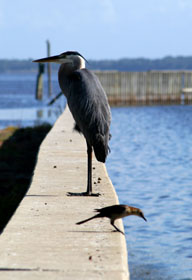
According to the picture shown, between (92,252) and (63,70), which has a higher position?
(63,70)

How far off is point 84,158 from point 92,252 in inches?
209

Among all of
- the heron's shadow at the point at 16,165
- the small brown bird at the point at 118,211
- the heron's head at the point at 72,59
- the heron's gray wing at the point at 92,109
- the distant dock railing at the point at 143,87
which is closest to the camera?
the small brown bird at the point at 118,211

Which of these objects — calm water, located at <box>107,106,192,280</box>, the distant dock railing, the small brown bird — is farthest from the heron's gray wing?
the distant dock railing

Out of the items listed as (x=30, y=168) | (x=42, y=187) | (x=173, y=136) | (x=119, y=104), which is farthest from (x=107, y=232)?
(x=119, y=104)

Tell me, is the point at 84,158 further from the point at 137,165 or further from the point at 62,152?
the point at 137,165

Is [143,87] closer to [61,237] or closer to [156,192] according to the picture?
[156,192]

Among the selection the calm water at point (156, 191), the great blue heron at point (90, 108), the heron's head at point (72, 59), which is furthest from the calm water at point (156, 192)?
the heron's head at point (72, 59)

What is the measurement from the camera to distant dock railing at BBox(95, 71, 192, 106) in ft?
115

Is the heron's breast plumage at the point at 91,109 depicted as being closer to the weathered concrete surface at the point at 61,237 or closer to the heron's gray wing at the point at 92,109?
the heron's gray wing at the point at 92,109

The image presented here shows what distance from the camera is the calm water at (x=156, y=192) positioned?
8164 millimetres

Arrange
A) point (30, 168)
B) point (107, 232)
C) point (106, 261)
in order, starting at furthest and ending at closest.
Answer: point (30, 168)
point (107, 232)
point (106, 261)

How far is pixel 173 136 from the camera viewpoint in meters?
23.1

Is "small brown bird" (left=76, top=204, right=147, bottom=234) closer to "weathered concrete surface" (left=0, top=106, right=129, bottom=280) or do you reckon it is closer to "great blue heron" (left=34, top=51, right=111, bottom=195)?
"weathered concrete surface" (left=0, top=106, right=129, bottom=280)

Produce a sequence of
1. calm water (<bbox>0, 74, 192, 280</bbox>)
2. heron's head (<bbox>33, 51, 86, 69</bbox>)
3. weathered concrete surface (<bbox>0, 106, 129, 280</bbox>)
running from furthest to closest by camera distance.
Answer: calm water (<bbox>0, 74, 192, 280</bbox>) → heron's head (<bbox>33, 51, 86, 69</bbox>) → weathered concrete surface (<bbox>0, 106, 129, 280</bbox>)
